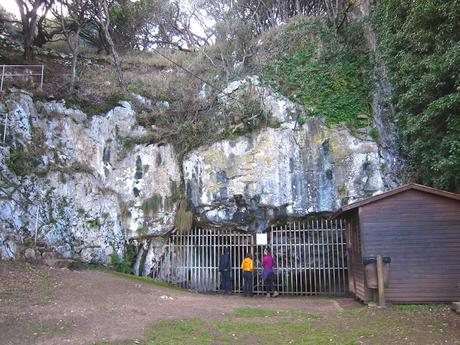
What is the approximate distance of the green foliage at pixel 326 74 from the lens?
15.2 m

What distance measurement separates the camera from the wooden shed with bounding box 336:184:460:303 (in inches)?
378

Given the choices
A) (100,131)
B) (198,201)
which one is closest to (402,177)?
(198,201)

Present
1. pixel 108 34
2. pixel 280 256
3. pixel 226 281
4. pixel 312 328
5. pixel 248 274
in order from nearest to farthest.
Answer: pixel 312 328, pixel 248 274, pixel 226 281, pixel 280 256, pixel 108 34

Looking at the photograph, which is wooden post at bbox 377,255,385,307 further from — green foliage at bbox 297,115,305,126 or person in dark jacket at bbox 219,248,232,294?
green foliage at bbox 297,115,305,126

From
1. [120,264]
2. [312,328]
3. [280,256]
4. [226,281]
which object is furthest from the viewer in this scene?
[280,256]

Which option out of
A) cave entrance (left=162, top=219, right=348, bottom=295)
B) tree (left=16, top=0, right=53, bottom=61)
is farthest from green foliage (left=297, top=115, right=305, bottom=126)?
A: tree (left=16, top=0, right=53, bottom=61)

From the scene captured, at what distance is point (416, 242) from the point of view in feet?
32.4

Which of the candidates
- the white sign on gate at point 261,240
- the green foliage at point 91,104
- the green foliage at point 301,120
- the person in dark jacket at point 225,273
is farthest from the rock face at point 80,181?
the green foliage at point 301,120

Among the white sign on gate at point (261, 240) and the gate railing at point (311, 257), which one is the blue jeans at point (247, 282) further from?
the gate railing at point (311, 257)

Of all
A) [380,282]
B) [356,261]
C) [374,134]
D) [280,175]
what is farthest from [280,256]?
[380,282]

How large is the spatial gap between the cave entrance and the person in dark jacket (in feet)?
1.57

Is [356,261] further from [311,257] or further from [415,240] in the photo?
[311,257]

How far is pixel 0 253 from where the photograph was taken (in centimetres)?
1183

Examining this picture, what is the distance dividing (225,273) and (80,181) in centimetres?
622
